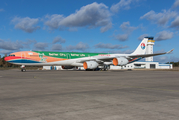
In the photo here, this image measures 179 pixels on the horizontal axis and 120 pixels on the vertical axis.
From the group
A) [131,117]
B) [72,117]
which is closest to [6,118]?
[72,117]

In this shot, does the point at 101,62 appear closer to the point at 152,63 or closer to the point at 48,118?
the point at 48,118

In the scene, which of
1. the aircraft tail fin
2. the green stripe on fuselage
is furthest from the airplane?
the aircraft tail fin

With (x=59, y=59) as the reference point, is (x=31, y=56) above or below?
above

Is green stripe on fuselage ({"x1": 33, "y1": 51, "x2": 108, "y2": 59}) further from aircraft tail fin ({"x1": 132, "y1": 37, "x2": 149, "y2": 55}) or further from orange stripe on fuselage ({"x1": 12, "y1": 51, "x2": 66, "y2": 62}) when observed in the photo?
aircraft tail fin ({"x1": 132, "y1": 37, "x2": 149, "y2": 55})

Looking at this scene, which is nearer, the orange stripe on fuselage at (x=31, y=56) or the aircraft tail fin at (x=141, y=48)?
the orange stripe on fuselage at (x=31, y=56)

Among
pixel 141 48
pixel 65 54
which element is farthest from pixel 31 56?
pixel 141 48

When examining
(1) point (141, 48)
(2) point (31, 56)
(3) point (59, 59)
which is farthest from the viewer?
(1) point (141, 48)

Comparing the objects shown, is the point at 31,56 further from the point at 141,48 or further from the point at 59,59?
the point at 141,48

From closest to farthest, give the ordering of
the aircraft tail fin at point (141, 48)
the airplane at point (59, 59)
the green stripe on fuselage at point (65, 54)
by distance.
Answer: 1. the airplane at point (59, 59)
2. the green stripe on fuselage at point (65, 54)
3. the aircraft tail fin at point (141, 48)

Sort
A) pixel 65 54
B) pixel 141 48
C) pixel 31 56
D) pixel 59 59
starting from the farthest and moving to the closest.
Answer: pixel 141 48
pixel 65 54
pixel 59 59
pixel 31 56

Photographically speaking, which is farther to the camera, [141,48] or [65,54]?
[141,48]

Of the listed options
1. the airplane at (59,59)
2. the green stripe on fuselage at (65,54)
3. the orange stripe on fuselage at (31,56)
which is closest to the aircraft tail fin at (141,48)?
the airplane at (59,59)

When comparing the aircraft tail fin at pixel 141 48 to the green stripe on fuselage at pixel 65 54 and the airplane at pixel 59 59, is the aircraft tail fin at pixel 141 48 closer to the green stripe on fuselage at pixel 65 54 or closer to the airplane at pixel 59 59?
the airplane at pixel 59 59

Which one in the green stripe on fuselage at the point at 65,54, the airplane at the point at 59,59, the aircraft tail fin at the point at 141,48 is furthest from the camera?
the aircraft tail fin at the point at 141,48
